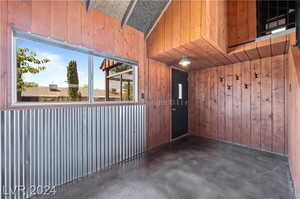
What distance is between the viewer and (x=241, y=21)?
3104 millimetres

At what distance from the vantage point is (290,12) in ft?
8.82

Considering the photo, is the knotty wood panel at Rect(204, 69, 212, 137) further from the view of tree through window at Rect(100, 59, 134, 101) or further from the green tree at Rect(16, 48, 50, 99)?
the green tree at Rect(16, 48, 50, 99)

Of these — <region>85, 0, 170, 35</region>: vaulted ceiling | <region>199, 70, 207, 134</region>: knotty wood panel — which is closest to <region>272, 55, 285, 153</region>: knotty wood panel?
<region>199, 70, 207, 134</region>: knotty wood panel

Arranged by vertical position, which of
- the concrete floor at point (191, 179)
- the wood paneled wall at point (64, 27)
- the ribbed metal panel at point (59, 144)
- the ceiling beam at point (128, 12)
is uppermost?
the ceiling beam at point (128, 12)

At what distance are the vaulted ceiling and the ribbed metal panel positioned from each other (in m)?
1.72

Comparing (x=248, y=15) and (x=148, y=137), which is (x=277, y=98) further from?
(x=148, y=137)

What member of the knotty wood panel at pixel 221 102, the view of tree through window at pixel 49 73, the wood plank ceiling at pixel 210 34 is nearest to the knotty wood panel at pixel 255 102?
the wood plank ceiling at pixel 210 34

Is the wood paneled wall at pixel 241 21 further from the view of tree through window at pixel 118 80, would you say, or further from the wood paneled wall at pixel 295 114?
the view of tree through window at pixel 118 80

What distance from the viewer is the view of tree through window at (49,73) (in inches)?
67.9

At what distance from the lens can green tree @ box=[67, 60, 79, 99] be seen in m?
2.13

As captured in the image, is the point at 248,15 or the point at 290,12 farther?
the point at 248,15

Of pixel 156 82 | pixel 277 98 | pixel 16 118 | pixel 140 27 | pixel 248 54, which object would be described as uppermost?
pixel 140 27

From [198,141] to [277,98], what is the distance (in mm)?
2110

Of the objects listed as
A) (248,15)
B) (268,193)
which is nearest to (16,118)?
(268,193)
